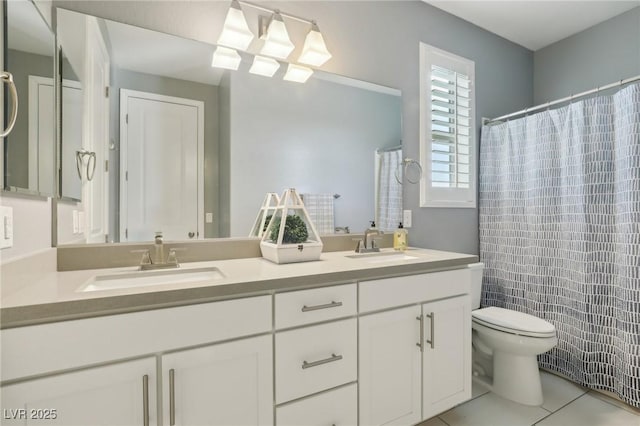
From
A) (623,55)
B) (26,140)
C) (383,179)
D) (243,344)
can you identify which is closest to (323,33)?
(383,179)

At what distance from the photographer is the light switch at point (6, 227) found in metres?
0.81

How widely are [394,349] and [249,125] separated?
131cm

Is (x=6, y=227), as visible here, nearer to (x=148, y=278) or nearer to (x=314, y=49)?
(x=148, y=278)

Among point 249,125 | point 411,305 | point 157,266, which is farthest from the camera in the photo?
point 249,125

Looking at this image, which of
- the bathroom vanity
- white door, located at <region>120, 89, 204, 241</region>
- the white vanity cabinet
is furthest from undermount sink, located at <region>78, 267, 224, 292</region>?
the white vanity cabinet

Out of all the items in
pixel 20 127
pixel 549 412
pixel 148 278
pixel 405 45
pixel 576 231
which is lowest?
pixel 549 412

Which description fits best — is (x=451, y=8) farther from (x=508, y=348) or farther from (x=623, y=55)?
(x=508, y=348)

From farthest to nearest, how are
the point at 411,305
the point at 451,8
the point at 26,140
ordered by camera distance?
the point at 451,8, the point at 411,305, the point at 26,140

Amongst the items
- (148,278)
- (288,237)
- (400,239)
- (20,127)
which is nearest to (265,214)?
(288,237)

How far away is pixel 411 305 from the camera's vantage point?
1447mm

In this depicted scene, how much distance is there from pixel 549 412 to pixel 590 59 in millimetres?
2664

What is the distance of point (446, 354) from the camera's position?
1.56 metres

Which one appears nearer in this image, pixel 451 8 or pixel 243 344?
pixel 243 344

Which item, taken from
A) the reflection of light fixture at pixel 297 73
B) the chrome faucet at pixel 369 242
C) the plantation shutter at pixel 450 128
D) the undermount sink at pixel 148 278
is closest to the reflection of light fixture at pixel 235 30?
the reflection of light fixture at pixel 297 73
